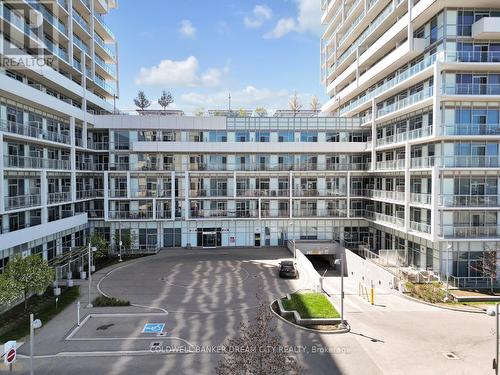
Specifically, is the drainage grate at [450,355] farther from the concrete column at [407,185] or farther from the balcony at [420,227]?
the concrete column at [407,185]

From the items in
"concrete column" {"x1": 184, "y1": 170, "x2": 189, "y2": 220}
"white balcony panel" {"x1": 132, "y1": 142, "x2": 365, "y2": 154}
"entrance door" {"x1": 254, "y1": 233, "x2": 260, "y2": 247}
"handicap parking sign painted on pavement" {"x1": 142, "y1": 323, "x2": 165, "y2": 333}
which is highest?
"white balcony panel" {"x1": 132, "y1": 142, "x2": 365, "y2": 154}

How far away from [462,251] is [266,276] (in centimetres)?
1540

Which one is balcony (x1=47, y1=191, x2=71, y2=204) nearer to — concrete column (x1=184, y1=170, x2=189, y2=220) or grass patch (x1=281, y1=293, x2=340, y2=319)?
concrete column (x1=184, y1=170, x2=189, y2=220)

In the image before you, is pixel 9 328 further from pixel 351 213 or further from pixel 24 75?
pixel 351 213

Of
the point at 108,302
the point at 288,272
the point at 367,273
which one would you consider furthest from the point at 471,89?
the point at 108,302

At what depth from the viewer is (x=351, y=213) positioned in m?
44.8

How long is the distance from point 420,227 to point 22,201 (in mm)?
31707

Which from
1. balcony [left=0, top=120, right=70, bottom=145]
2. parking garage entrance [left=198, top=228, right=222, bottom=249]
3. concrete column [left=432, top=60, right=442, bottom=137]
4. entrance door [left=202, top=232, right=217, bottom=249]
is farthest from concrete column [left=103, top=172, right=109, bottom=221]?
concrete column [left=432, top=60, right=442, bottom=137]

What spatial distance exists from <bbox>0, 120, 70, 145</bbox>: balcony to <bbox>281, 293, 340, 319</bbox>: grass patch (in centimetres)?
2406

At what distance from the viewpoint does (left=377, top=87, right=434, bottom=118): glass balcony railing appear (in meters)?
31.0

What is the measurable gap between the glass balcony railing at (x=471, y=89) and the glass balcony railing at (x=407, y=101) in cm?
127

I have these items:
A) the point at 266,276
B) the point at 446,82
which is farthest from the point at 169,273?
the point at 446,82

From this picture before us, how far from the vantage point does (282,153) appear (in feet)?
148

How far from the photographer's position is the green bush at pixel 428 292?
2612 cm
